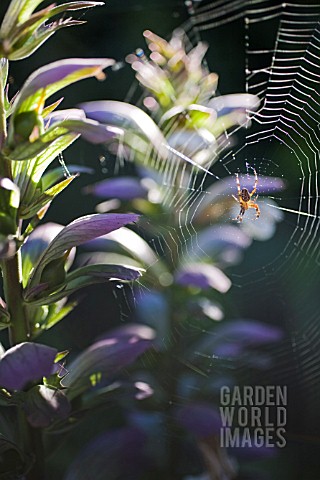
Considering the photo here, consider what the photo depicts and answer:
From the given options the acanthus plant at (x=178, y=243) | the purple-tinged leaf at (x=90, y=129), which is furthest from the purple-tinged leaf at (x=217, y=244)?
the purple-tinged leaf at (x=90, y=129)

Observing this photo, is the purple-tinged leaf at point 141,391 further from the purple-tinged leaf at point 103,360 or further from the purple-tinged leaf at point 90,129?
the purple-tinged leaf at point 90,129

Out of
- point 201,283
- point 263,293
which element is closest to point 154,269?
point 201,283

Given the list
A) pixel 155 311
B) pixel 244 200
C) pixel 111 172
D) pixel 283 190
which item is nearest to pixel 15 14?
pixel 155 311

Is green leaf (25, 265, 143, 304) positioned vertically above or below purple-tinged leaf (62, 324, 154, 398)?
above

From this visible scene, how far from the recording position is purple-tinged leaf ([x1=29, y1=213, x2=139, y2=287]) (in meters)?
0.32

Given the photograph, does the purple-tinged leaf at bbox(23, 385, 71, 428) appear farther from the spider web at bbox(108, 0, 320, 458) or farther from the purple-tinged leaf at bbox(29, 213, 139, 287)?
the spider web at bbox(108, 0, 320, 458)

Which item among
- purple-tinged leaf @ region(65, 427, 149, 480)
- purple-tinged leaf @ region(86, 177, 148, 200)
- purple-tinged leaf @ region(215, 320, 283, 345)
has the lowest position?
purple-tinged leaf @ region(65, 427, 149, 480)

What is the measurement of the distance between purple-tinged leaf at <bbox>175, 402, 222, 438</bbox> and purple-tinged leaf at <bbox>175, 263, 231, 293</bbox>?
→ 103mm

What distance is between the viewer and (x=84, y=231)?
12.5 inches

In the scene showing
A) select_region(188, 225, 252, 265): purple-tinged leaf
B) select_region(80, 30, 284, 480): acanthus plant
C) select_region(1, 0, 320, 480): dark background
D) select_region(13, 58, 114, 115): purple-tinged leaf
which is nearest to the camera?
select_region(13, 58, 114, 115): purple-tinged leaf

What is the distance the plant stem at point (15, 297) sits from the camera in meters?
0.33

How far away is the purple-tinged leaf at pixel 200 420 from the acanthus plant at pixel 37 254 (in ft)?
0.19

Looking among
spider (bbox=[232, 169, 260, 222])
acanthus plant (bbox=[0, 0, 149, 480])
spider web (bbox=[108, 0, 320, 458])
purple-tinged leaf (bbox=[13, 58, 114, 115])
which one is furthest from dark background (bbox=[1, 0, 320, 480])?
purple-tinged leaf (bbox=[13, 58, 114, 115])

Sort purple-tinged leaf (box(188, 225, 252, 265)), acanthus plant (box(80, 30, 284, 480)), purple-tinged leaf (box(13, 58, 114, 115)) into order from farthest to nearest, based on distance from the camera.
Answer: purple-tinged leaf (box(188, 225, 252, 265))
acanthus plant (box(80, 30, 284, 480))
purple-tinged leaf (box(13, 58, 114, 115))
